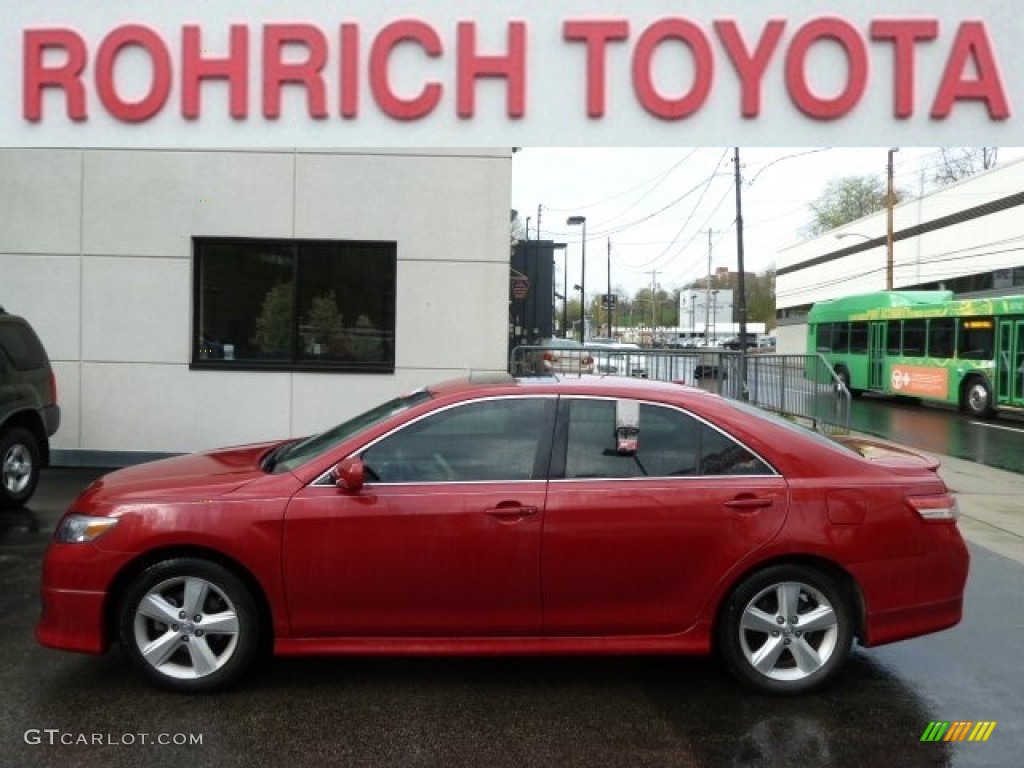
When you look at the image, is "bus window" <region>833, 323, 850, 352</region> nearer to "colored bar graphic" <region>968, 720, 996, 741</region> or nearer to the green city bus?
the green city bus

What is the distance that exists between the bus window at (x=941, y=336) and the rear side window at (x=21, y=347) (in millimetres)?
20303

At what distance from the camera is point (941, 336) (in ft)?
73.5

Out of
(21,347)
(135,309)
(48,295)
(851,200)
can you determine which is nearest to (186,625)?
(21,347)

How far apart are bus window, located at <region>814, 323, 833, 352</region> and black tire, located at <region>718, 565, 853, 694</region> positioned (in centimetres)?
2626

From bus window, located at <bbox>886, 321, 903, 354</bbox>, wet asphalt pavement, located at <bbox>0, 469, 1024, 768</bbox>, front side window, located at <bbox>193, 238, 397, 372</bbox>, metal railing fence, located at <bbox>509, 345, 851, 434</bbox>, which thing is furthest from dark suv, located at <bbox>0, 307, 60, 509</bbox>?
bus window, located at <bbox>886, 321, 903, 354</bbox>

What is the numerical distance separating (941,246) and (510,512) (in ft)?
158

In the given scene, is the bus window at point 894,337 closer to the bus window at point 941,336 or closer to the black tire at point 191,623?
the bus window at point 941,336

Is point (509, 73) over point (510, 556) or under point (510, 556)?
over

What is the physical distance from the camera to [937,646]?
507 cm

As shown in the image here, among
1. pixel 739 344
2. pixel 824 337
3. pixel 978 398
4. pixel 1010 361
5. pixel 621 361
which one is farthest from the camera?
pixel 739 344

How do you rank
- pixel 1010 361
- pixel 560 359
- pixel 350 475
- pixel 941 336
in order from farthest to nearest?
pixel 941 336 < pixel 1010 361 < pixel 560 359 < pixel 350 475

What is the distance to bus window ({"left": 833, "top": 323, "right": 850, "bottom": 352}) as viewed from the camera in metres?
27.7

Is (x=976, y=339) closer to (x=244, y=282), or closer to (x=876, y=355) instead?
(x=876, y=355)

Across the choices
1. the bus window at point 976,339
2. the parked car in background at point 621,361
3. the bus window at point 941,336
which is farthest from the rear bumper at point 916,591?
the bus window at point 941,336
